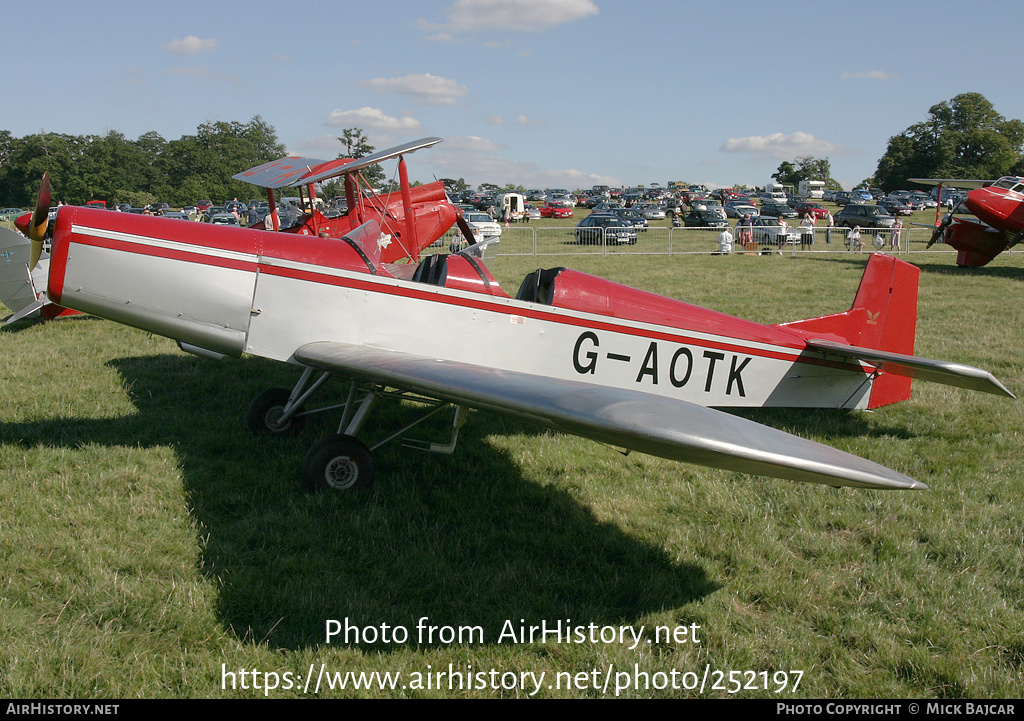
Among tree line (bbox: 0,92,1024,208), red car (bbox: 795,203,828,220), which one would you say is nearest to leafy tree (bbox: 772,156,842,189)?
tree line (bbox: 0,92,1024,208)

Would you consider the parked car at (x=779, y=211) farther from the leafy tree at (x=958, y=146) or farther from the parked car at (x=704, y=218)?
the leafy tree at (x=958, y=146)

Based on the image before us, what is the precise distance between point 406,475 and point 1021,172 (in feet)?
336

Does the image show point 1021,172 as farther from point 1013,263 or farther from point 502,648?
point 502,648

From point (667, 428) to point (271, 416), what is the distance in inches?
158

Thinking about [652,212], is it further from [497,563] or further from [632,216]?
[497,563]

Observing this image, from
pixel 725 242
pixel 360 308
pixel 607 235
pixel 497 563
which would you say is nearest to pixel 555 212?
pixel 607 235

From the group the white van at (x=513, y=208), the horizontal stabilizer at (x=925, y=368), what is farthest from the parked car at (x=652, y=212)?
the horizontal stabilizer at (x=925, y=368)

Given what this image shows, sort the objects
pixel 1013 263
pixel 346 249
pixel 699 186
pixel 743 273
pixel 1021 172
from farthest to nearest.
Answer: pixel 699 186 → pixel 1021 172 → pixel 1013 263 → pixel 743 273 → pixel 346 249

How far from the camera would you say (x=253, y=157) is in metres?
102

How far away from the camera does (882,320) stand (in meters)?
5.77

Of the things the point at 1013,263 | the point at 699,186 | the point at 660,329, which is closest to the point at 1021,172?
the point at 699,186

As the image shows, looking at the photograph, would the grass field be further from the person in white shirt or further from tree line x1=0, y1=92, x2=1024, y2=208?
tree line x1=0, y1=92, x2=1024, y2=208

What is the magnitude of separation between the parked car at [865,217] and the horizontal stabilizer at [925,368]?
109ft

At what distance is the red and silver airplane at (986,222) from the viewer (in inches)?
647
